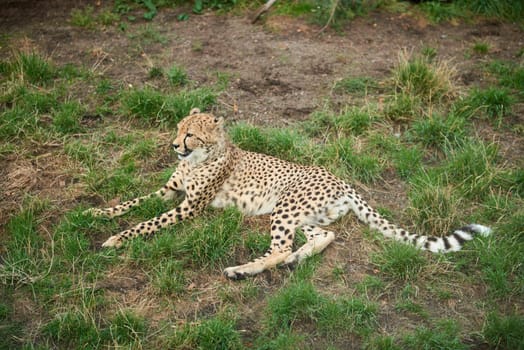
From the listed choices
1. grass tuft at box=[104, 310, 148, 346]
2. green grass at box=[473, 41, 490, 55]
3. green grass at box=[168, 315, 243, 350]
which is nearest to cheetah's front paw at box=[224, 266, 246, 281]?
green grass at box=[168, 315, 243, 350]

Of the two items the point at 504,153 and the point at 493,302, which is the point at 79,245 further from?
the point at 504,153

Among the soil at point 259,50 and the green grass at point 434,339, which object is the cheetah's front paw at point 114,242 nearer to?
the soil at point 259,50

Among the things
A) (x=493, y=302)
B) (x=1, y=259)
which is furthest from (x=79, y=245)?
(x=493, y=302)

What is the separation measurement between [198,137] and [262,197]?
0.68 meters

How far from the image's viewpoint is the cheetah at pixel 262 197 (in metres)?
4.70

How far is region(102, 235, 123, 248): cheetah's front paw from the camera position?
471cm

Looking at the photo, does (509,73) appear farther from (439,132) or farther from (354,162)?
(354,162)

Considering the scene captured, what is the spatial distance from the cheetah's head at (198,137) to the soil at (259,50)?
1.05 m

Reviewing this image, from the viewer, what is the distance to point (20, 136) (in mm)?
5895

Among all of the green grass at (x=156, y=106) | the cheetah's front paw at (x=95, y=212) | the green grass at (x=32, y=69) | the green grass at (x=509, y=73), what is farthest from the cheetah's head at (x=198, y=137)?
the green grass at (x=509, y=73)

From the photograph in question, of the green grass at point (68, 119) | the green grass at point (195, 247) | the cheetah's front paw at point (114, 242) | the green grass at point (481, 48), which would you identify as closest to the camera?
the green grass at point (195, 247)

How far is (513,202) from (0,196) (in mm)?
3986

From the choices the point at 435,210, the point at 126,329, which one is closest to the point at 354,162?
the point at 435,210

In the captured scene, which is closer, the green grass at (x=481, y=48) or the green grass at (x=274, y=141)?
the green grass at (x=274, y=141)
